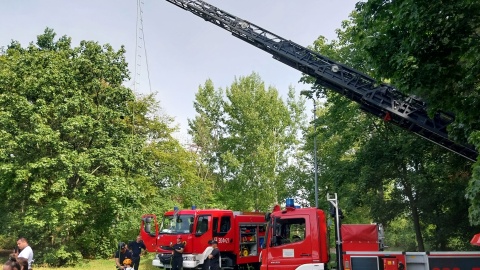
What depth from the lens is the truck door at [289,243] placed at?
30.4 feet

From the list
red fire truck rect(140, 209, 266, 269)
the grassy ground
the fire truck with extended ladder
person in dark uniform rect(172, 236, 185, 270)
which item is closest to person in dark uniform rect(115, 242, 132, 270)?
person in dark uniform rect(172, 236, 185, 270)

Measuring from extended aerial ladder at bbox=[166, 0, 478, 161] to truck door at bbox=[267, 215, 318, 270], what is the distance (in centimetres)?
410

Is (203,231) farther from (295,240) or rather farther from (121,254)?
(295,240)

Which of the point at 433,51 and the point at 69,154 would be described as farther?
the point at 69,154

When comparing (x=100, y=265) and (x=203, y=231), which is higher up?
(x=203, y=231)

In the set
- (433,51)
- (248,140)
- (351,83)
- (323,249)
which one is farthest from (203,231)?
(248,140)

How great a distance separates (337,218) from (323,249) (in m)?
1.03

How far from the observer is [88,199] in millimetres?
22375

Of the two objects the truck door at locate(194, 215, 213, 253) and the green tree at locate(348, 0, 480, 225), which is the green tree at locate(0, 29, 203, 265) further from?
the green tree at locate(348, 0, 480, 225)

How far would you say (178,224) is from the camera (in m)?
15.1

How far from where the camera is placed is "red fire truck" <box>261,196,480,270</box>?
8.29m

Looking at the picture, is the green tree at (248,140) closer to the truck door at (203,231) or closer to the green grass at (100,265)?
the green grass at (100,265)

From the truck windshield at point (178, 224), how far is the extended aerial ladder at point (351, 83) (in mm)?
6453

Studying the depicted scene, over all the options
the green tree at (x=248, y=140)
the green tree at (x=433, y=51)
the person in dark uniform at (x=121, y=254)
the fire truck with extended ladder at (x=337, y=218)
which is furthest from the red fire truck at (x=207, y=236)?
the green tree at (x=248, y=140)
